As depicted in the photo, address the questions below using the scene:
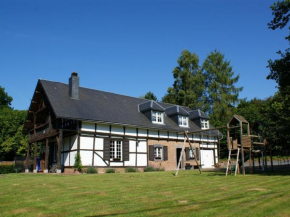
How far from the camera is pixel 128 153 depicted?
21.8 m

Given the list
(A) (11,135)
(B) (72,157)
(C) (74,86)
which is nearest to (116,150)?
(B) (72,157)

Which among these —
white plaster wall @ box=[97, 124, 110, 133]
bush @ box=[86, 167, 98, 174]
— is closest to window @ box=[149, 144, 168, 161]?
white plaster wall @ box=[97, 124, 110, 133]

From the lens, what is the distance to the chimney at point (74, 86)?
74.1 ft

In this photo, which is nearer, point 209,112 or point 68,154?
point 68,154

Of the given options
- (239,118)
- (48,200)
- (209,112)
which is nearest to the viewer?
(48,200)

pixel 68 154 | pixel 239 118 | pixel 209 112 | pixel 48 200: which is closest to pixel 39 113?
pixel 68 154

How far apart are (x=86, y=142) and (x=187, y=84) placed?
85.5 feet

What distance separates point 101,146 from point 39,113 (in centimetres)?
722

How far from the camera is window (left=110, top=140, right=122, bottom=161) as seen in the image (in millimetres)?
21109

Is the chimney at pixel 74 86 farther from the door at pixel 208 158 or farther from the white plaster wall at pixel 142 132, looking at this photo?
the door at pixel 208 158

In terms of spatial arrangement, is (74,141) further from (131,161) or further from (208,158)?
(208,158)

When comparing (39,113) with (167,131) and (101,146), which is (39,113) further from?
(167,131)

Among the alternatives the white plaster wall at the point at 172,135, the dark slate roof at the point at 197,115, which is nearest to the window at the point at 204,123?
the dark slate roof at the point at 197,115

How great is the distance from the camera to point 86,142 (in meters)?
20.0
